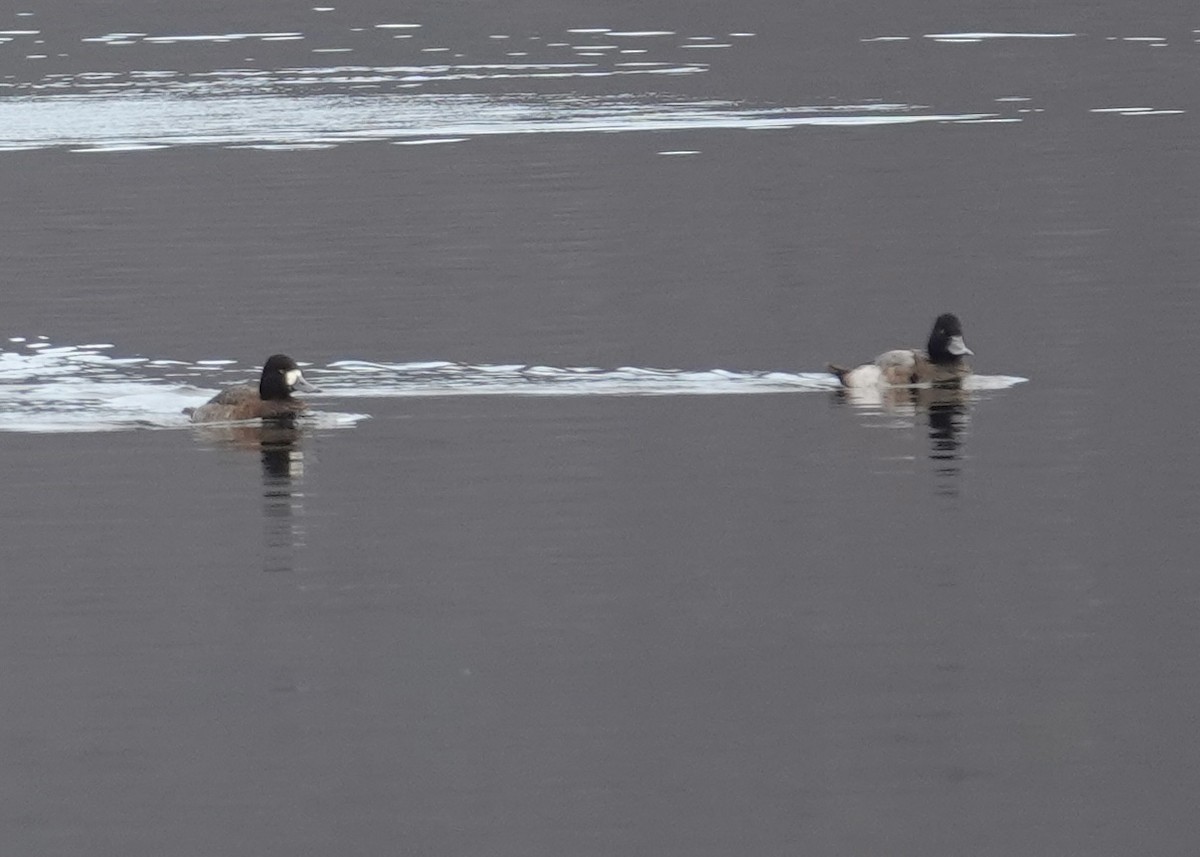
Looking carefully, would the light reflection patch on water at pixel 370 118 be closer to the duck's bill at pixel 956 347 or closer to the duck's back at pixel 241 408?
the duck's bill at pixel 956 347

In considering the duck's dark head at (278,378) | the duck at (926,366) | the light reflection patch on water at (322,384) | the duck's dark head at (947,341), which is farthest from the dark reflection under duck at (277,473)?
the duck's dark head at (947,341)

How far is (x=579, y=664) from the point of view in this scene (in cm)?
1352

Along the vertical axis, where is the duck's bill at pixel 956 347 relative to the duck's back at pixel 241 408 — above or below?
above

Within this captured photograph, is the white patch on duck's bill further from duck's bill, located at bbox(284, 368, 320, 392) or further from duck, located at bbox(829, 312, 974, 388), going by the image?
duck's bill, located at bbox(284, 368, 320, 392)

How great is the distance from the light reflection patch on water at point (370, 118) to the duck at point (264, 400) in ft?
95.0

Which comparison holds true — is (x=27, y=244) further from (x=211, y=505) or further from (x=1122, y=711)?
(x=1122, y=711)

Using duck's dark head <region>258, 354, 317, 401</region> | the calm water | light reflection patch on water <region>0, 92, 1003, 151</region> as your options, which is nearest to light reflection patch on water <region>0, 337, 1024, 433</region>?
the calm water

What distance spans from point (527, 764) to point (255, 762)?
1.22 metres

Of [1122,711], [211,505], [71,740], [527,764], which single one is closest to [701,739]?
[527,764]

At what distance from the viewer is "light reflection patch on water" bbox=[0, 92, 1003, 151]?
51625 millimetres

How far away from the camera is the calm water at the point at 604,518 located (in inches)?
458

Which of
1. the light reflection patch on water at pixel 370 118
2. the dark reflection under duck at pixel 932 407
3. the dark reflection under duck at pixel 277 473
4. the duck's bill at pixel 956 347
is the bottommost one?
the light reflection patch on water at pixel 370 118

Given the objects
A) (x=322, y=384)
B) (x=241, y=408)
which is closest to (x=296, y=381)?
(x=241, y=408)

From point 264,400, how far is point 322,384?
216cm
